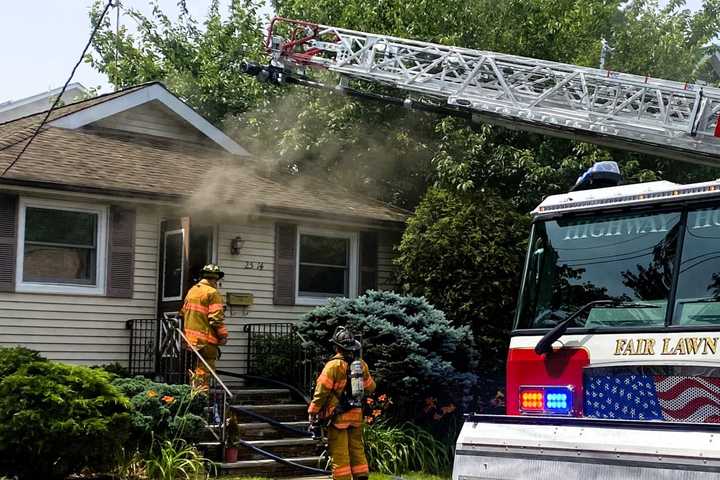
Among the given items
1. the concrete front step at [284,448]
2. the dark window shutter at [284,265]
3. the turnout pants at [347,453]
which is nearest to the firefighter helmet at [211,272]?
the concrete front step at [284,448]

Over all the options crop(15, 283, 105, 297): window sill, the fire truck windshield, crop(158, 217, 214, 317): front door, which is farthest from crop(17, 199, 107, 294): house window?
the fire truck windshield

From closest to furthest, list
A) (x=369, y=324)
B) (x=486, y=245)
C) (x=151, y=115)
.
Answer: (x=369, y=324)
(x=486, y=245)
(x=151, y=115)

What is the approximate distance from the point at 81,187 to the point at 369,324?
13.2ft

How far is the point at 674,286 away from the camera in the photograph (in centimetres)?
714

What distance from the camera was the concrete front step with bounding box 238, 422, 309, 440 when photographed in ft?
43.0

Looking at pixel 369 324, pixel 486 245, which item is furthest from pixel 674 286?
pixel 486 245

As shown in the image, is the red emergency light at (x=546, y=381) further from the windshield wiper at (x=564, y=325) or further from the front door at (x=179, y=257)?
the front door at (x=179, y=257)

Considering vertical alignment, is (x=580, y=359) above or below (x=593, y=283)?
below

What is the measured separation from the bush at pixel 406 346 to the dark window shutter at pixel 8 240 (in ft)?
12.2

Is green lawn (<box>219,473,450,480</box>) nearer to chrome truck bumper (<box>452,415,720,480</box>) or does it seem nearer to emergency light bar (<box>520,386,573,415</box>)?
emergency light bar (<box>520,386,573,415</box>)

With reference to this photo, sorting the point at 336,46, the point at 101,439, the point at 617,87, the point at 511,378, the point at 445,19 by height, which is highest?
the point at 445,19

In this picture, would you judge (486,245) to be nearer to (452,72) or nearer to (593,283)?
(452,72)

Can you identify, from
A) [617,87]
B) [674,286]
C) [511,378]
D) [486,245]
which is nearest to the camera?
[674,286]

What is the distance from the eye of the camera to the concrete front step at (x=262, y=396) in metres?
14.4
